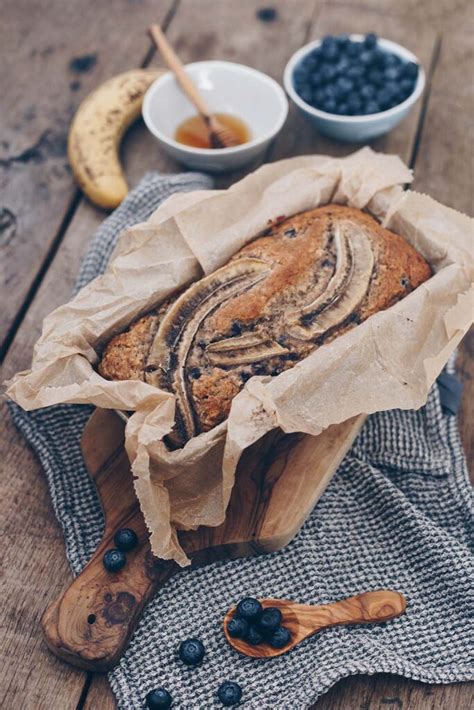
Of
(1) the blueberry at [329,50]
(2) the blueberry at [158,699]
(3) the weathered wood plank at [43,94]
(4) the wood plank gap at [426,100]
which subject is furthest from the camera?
(4) the wood plank gap at [426,100]

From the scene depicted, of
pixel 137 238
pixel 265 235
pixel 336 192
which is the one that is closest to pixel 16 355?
pixel 137 238

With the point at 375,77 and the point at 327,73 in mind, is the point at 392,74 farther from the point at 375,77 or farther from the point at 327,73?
the point at 327,73

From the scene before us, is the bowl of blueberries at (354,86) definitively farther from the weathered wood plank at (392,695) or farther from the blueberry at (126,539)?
the weathered wood plank at (392,695)

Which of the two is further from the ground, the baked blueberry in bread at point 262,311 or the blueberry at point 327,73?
the blueberry at point 327,73

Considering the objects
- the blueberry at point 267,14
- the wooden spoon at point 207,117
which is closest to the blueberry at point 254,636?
the wooden spoon at point 207,117

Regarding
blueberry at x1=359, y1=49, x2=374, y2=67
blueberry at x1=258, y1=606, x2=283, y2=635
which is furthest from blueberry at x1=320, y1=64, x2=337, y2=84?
blueberry at x1=258, y1=606, x2=283, y2=635

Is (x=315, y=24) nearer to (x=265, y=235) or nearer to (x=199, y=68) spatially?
(x=199, y=68)
